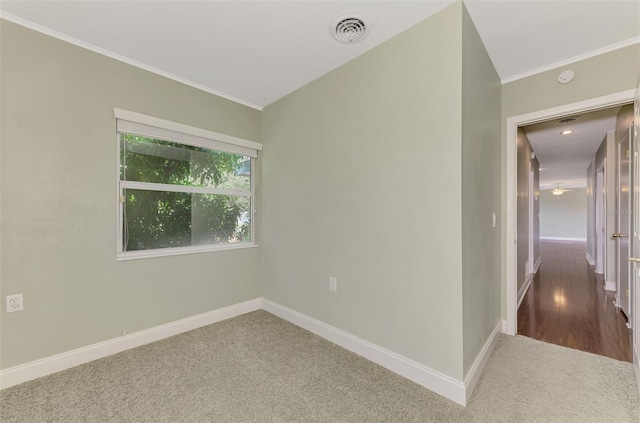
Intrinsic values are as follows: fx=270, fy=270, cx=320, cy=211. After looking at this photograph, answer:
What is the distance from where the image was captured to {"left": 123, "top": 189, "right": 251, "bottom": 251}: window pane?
239 cm

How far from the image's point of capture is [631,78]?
80.0 inches

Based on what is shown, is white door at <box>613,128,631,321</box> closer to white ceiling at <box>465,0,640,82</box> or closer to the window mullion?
white ceiling at <box>465,0,640,82</box>

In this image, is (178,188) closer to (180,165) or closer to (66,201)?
(180,165)

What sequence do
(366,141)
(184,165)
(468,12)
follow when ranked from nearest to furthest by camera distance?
(468,12)
(366,141)
(184,165)

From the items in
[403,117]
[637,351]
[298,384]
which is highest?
[403,117]

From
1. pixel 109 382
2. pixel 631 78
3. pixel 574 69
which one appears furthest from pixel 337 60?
pixel 109 382

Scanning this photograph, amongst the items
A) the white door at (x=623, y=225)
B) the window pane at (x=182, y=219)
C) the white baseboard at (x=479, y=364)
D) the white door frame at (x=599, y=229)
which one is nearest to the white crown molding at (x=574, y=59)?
the white door at (x=623, y=225)

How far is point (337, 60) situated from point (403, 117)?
2.71 feet

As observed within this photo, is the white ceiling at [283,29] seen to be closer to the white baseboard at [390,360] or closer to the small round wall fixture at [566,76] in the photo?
the small round wall fixture at [566,76]

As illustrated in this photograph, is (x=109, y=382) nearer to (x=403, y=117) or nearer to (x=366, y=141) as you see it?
(x=366, y=141)

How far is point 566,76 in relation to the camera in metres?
2.27

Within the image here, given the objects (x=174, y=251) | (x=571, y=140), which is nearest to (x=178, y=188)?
(x=174, y=251)

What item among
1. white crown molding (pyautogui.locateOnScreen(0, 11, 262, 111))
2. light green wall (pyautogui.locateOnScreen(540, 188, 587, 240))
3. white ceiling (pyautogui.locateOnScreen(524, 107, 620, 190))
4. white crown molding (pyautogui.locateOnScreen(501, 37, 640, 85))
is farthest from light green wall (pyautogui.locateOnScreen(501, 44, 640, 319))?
light green wall (pyautogui.locateOnScreen(540, 188, 587, 240))

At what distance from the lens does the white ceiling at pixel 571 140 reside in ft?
11.2
